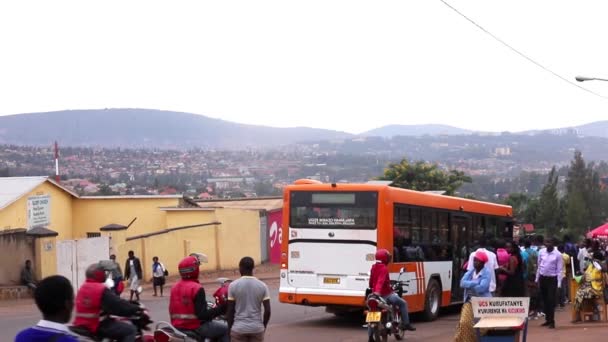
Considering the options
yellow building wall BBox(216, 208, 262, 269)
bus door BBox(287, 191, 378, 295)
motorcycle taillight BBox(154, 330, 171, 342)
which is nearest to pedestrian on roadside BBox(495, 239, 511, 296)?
bus door BBox(287, 191, 378, 295)

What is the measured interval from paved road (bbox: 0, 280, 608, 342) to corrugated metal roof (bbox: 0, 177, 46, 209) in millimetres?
11228

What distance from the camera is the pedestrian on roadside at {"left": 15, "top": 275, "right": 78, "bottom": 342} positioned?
5.17 m

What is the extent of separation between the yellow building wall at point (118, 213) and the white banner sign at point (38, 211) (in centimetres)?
284

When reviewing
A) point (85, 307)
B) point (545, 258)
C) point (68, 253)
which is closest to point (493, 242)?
point (545, 258)

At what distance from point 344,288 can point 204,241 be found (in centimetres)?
2310

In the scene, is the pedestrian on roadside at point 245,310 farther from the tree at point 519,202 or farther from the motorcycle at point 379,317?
the tree at point 519,202

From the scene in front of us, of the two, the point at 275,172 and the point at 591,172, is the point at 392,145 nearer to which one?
the point at 275,172

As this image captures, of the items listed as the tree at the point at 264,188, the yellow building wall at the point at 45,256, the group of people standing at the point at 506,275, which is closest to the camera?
the group of people standing at the point at 506,275

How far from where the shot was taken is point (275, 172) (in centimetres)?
14675

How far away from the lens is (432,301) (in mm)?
20547

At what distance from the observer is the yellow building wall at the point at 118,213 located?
4216 cm

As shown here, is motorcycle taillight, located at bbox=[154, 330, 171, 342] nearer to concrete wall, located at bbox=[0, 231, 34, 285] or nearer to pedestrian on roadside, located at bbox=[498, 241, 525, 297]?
pedestrian on roadside, located at bbox=[498, 241, 525, 297]

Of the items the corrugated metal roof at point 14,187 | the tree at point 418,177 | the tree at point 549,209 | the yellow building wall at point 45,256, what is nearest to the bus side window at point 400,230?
the yellow building wall at point 45,256

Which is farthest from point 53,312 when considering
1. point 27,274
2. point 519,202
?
point 519,202
